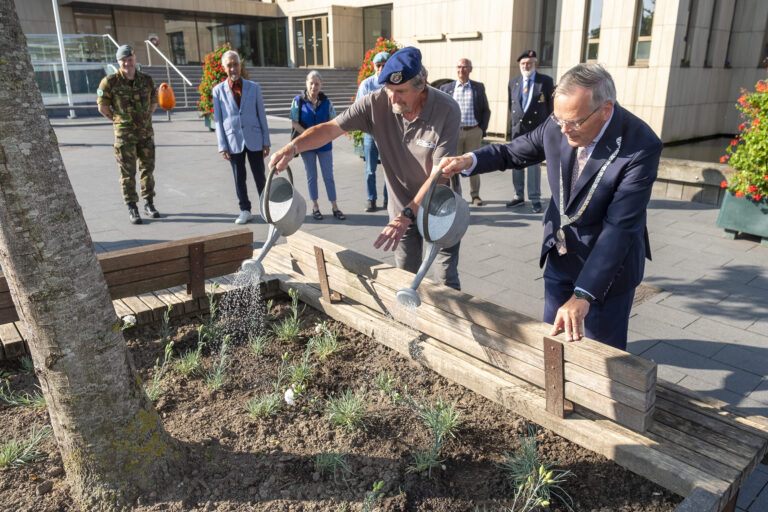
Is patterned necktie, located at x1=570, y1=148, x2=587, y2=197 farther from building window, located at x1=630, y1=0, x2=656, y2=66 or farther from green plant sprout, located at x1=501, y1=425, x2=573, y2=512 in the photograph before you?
building window, located at x1=630, y1=0, x2=656, y2=66

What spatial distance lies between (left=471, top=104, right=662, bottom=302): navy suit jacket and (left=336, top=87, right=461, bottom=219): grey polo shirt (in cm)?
A: 63

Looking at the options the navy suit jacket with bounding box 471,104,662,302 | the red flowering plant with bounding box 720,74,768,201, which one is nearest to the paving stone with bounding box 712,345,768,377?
the navy suit jacket with bounding box 471,104,662,302

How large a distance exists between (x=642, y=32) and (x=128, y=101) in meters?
9.91

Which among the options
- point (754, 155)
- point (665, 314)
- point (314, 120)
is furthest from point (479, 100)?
point (665, 314)

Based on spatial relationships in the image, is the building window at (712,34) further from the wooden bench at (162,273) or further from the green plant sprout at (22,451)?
the green plant sprout at (22,451)

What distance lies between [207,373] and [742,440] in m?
2.50

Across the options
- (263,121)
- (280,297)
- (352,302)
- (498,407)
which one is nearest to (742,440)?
(498,407)

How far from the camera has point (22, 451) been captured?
2416 mm

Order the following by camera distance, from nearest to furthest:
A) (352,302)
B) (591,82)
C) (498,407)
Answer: (591,82) → (498,407) → (352,302)

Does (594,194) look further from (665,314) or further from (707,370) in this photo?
(665,314)

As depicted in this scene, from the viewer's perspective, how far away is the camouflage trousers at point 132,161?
261 inches

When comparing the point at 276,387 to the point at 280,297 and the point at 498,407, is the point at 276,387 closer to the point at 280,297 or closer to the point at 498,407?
the point at 498,407

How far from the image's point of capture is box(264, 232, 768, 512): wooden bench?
6.79 feet

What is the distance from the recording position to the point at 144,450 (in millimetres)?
2207
